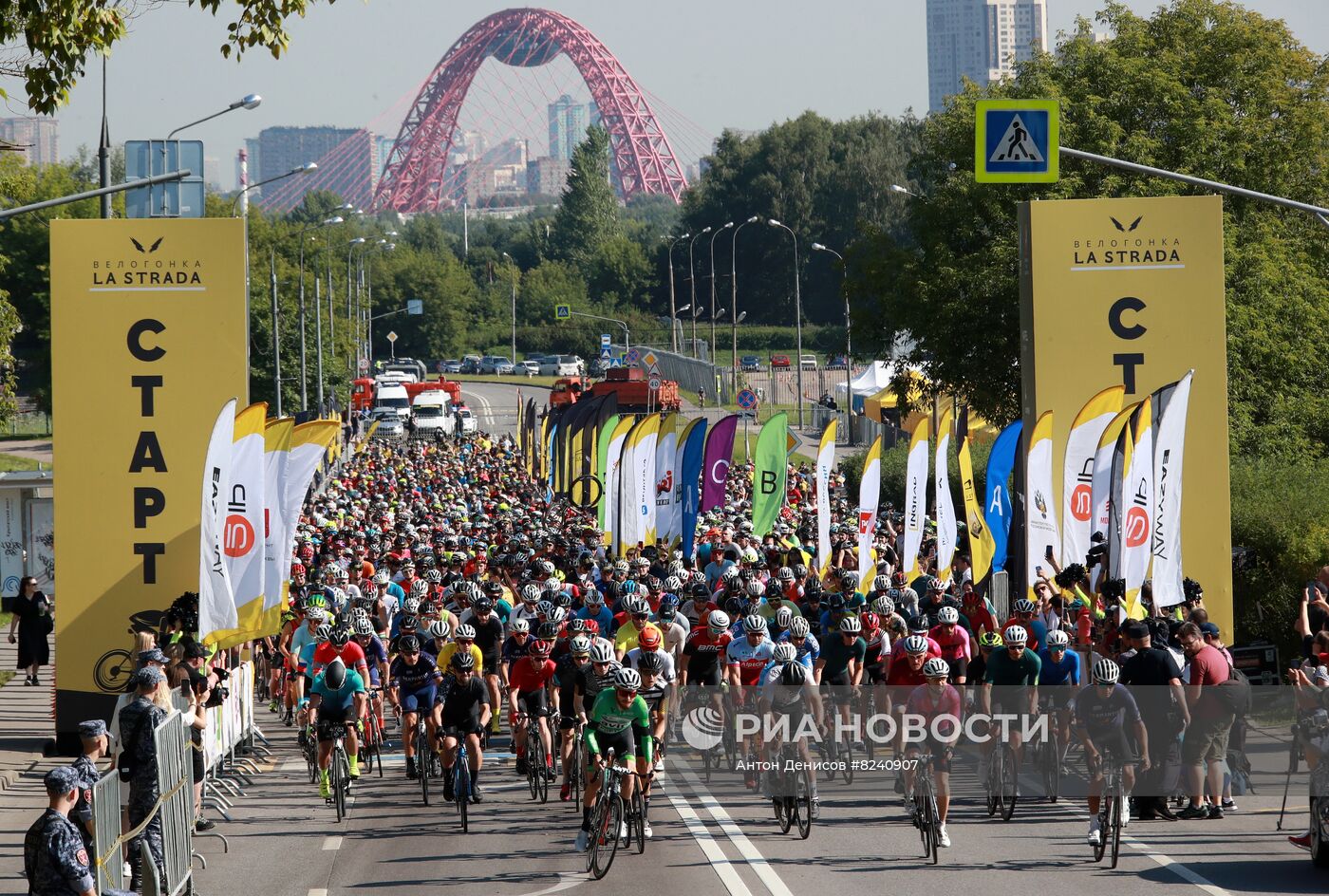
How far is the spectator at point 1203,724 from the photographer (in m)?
14.3

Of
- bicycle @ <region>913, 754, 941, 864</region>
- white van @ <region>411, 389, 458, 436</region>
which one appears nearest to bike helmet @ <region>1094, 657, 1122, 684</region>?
bicycle @ <region>913, 754, 941, 864</region>

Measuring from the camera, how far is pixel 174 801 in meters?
12.5

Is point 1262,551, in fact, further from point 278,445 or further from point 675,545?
point 278,445

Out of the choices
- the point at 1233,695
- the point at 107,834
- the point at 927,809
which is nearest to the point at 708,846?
the point at 927,809

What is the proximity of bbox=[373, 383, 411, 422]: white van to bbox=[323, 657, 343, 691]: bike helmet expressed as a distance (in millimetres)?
60558

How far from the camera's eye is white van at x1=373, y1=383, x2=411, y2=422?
7638 centimetres

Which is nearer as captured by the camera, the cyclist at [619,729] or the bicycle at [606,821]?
the bicycle at [606,821]

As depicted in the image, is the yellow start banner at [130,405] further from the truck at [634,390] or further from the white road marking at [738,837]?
the truck at [634,390]

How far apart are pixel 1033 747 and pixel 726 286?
109124mm

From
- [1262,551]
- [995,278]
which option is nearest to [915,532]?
[1262,551]

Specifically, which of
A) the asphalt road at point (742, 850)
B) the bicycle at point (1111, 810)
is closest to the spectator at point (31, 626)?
the asphalt road at point (742, 850)

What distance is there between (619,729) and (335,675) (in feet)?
10.5

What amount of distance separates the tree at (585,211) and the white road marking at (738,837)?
434 ft

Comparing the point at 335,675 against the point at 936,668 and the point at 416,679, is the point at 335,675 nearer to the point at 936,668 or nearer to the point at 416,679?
the point at 416,679
